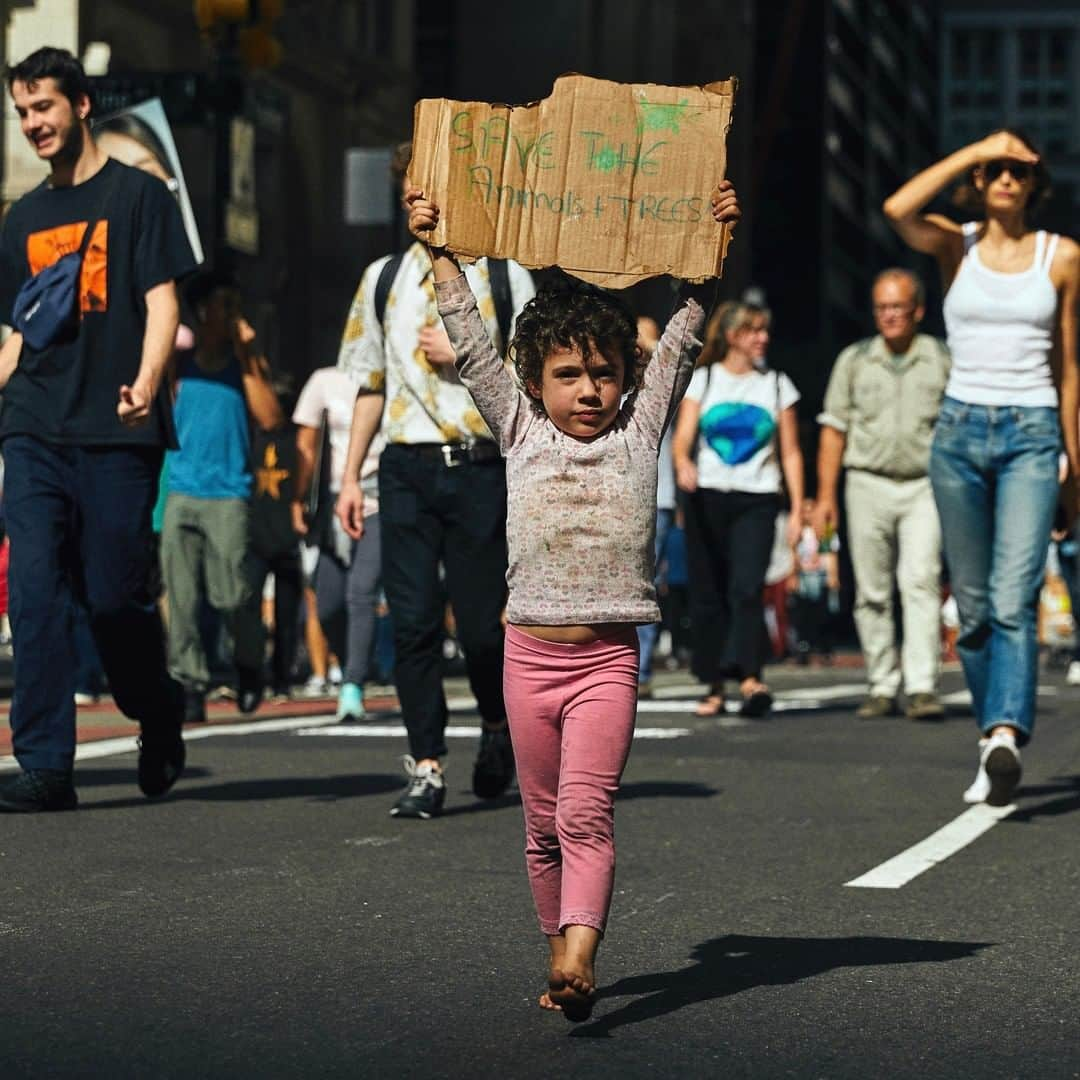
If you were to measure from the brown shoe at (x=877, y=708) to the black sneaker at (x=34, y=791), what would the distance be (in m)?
6.01

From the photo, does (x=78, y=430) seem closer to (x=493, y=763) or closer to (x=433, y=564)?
(x=433, y=564)

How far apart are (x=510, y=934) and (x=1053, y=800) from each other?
11.5 ft

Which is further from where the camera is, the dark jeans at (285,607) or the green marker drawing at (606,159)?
the dark jeans at (285,607)

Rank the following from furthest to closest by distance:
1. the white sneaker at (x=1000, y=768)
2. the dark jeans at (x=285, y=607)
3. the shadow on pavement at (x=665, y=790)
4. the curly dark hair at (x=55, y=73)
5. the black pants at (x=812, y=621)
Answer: the black pants at (x=812, y=621), the dark jeans at (x=285, y=607), the shadow on pavement at (x=665, y=790), the white sneaker at (x=1000, y=768), the curly dark hair at (x=55, y=73)

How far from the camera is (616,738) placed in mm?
Answer: 4840

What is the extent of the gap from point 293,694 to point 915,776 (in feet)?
20.6

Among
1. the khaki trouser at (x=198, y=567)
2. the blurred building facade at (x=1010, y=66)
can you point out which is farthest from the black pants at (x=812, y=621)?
the blurred building facade at (x=1010, y=66)

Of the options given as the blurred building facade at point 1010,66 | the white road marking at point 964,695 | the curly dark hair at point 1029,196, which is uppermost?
the blurred building facade at point 1010,66

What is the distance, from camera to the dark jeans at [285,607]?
13766 millimetres

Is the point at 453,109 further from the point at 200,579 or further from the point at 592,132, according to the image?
the point at 200,579

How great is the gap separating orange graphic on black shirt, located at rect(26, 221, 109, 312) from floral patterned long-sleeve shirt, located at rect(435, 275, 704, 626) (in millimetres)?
2785

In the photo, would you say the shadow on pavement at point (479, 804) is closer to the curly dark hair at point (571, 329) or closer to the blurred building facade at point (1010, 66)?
the curly dark hair at point (571, 329)

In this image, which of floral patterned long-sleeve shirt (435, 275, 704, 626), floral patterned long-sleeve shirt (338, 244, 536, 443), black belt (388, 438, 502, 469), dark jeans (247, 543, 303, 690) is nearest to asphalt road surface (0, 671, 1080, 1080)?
floral patterned long-sleeve shirt (435, 275, 704, 626)

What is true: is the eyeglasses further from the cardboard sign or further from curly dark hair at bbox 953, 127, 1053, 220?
the cardboard sign
